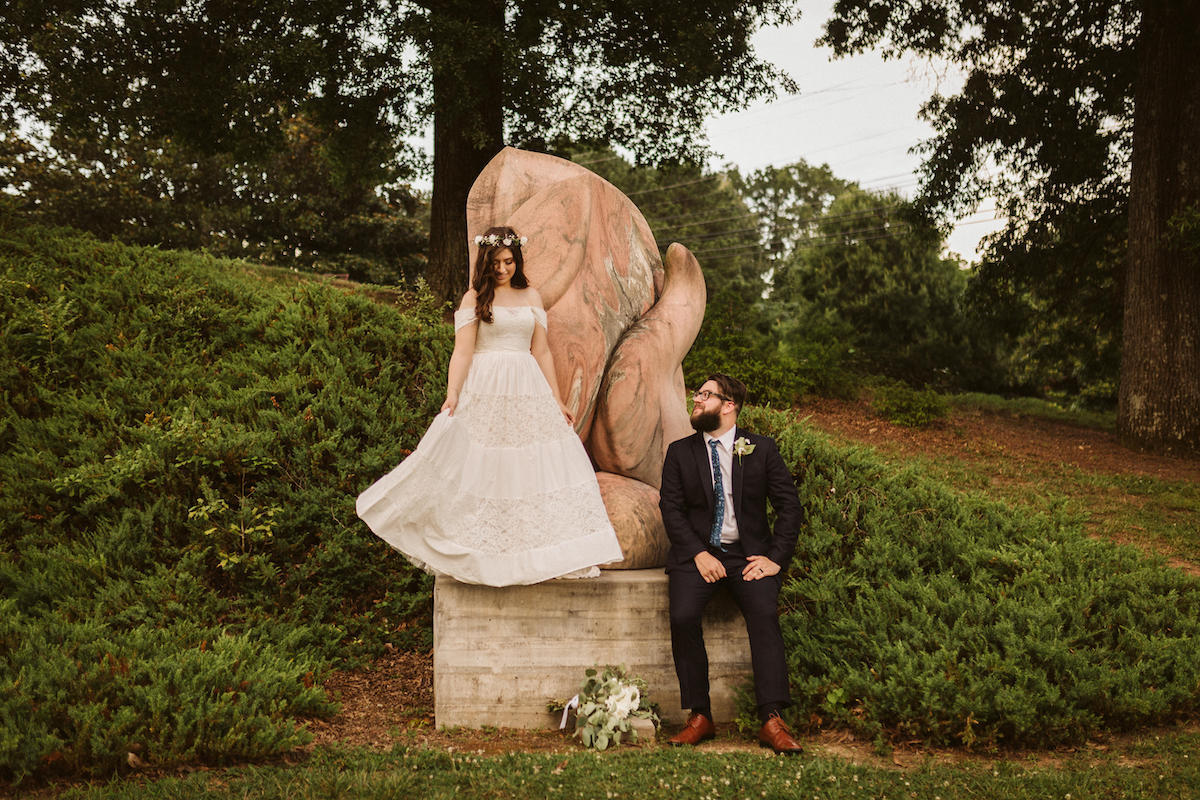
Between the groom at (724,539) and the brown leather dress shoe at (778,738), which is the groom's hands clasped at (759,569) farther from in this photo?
the brown leather dress shoe at (778,738)

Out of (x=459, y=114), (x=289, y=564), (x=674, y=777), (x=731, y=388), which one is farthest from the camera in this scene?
Result: (x=459, y=114)

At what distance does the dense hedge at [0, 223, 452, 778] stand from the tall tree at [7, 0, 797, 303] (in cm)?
232

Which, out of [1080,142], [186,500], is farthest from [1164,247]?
[186,500]

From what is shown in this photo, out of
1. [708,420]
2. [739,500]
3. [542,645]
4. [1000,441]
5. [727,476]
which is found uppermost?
[708,420]

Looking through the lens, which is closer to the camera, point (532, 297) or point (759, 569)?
point (759, 569)

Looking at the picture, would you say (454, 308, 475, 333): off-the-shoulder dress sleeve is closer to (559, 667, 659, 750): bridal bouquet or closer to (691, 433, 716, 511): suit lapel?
(691, 433, 716, 511): suit lapel

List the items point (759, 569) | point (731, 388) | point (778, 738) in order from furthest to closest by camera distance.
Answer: point (731, 388), point (759, 569), point (778, 738)

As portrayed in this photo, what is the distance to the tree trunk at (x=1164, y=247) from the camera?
456 inches

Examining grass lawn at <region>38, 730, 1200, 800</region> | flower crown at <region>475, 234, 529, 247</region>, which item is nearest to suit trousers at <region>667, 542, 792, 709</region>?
grass lawn at <region>38, 730, 1200, 800</region>

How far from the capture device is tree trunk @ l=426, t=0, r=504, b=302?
9234mm

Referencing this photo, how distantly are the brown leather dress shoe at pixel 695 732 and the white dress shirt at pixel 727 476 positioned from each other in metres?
0.94

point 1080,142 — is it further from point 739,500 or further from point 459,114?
point 739,500

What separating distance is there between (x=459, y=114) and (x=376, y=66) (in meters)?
1.31

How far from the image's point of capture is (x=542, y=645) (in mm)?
4703
